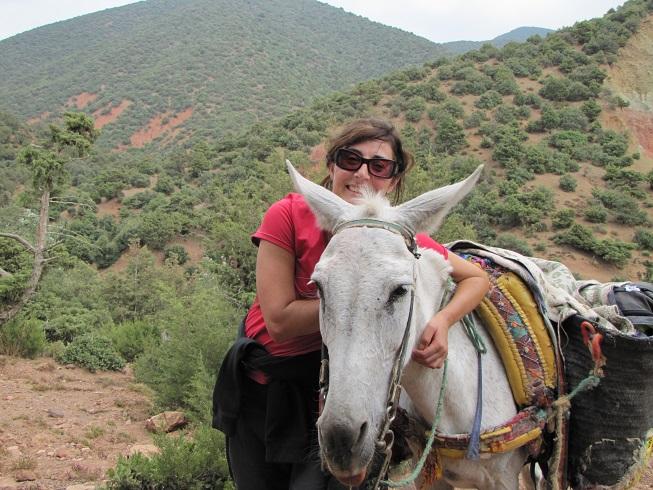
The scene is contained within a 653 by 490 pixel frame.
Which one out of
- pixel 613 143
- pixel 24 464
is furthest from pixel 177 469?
pixel 613 143

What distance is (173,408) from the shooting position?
7.99 meters

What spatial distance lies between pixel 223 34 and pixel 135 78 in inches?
802

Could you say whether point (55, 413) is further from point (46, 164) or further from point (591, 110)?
point (591, 110)

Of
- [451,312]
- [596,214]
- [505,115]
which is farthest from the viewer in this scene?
[505,115]

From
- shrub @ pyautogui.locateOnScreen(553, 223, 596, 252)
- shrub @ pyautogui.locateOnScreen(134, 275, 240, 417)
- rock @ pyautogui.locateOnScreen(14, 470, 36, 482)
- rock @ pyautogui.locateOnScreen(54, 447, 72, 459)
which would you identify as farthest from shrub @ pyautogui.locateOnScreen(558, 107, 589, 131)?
rock @ pyautogui.locateOnScreen(14, 470, 36, 482)

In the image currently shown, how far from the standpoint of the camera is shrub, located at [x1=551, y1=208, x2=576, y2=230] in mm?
23812

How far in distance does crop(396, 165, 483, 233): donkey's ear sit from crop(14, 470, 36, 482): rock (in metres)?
5.71

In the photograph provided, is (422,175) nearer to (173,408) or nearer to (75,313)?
(173,408)

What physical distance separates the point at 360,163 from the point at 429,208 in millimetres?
499

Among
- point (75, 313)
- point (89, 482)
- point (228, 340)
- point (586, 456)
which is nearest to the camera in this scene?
point (586, 456)

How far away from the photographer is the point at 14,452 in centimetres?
600

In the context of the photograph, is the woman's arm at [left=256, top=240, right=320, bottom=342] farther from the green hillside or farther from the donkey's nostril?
the green hillside

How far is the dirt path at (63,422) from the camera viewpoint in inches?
218

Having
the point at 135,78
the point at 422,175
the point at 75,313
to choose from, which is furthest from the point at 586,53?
the point at 135,78
